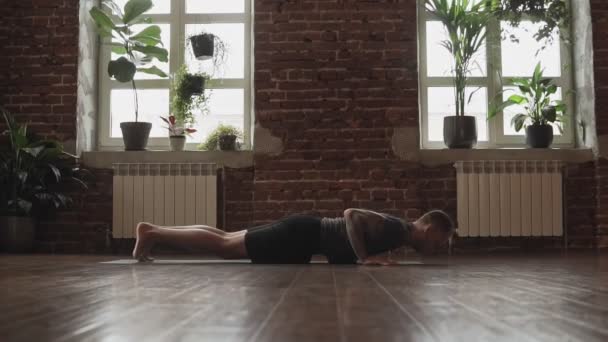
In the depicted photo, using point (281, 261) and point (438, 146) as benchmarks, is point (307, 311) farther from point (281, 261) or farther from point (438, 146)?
point (438, 146)

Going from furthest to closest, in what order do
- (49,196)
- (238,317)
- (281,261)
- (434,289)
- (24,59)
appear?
1. (24,59)
2. (49,196)
3. (281,261)
4. (434,289)
5. (238,317)

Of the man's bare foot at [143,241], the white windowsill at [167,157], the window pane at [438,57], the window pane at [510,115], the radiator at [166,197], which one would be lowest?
the man's bare foot at [143,241]

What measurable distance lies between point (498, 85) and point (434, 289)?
179 inches

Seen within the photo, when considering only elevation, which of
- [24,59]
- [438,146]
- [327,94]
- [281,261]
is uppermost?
[24,59]

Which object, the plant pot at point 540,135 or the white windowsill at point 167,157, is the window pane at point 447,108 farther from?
the white windowsill at point 167,157

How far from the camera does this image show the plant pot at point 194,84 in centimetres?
548

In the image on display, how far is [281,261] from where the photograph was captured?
342 centimetres

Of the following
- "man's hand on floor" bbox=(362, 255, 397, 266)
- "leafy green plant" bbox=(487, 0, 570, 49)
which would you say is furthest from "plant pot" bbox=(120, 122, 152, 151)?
"leafy green plant" bbox=(487, 0, 570, 49)

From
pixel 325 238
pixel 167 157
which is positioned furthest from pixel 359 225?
pixel 167 157

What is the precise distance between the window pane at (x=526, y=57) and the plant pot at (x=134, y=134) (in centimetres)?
342

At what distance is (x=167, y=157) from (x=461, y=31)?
9.21ft

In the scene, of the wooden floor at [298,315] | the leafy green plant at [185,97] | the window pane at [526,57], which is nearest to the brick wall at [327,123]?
the window pane at [526,57]

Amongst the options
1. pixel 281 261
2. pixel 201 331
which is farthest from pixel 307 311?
pixel 281 261

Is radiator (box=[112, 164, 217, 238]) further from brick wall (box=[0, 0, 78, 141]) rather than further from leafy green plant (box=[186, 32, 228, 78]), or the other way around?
leafy green plant (box=[186, 32, 228, 78])
